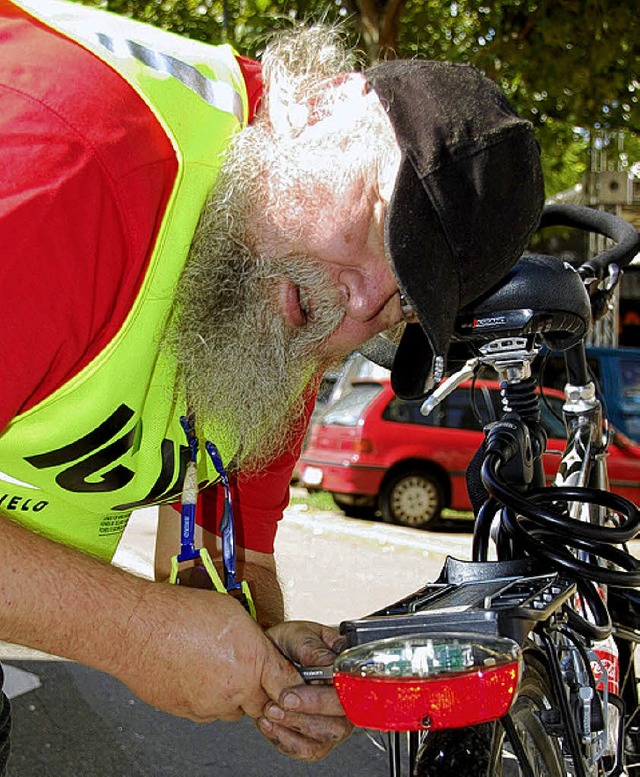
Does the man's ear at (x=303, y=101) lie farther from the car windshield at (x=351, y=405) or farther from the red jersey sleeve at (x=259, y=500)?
the car windshield at (x=351, y=405)

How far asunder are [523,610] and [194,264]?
0.71 m

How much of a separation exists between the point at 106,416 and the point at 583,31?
7.82 meters

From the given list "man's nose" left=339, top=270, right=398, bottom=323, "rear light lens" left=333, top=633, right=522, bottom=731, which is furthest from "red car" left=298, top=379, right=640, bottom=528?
"rear light lens" left=333, top=633, right=522, bottom=731

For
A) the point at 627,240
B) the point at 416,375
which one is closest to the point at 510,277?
the point at 416,375

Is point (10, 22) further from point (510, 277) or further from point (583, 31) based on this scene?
point (583, 31)

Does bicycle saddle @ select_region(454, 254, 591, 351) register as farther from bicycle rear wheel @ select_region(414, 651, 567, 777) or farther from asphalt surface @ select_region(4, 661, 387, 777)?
asphalt surface @ select_region(4, 661, 387, 777)

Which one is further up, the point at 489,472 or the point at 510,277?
the point at 510,277

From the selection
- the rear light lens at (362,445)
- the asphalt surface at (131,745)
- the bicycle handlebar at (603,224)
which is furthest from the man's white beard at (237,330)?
the rear light lens at (362,445)

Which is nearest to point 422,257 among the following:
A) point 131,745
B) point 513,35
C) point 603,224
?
point 603,224

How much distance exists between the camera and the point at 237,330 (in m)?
1.66

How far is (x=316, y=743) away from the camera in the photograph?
60.2 inches

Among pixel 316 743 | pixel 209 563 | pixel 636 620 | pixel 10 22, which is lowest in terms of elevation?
pixel 636 620

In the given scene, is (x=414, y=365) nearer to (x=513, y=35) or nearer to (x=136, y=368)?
(x=136, y=368)

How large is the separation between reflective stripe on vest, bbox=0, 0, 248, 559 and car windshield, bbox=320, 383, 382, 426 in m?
6.53
